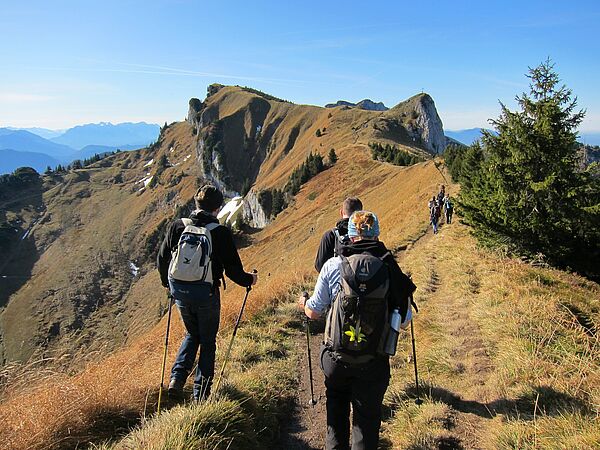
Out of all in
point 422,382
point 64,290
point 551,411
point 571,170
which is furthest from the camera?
point 64,290

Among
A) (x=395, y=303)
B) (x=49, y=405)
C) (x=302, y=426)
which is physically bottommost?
(x=302, y=426)

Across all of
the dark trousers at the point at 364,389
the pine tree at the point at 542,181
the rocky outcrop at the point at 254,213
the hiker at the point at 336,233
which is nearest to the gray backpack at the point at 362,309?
the dark trousers at the point at 364,389

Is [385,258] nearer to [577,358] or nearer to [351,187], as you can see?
[577,358]

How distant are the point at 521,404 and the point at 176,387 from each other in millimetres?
4101

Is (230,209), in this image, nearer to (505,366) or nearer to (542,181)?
(542,181)

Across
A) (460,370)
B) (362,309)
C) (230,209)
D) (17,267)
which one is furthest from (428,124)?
(17,267)

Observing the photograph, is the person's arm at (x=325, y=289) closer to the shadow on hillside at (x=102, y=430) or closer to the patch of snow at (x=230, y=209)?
the shadow on hillside at (x=102, y=430)

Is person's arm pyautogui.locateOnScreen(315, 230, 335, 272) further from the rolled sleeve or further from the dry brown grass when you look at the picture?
the dry brown grass

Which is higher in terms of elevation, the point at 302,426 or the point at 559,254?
the point at 559,254

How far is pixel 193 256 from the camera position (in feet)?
14.0

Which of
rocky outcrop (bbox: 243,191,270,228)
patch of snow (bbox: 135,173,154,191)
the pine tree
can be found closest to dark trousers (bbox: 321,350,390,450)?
the pine tree

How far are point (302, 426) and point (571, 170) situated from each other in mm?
10579

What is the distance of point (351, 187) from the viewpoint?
51.5 meters

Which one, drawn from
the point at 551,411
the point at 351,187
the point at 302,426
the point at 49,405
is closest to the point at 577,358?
the point at 551,411
